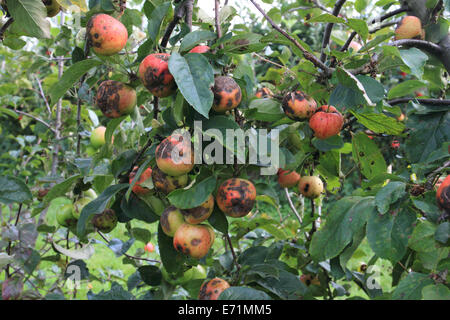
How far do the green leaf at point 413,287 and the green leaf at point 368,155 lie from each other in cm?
52

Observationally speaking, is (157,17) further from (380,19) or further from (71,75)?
(380,19)

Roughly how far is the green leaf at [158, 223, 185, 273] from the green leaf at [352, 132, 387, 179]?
0.64 meters

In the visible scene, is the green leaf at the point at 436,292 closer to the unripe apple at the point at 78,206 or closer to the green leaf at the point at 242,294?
the green leaf at the point at 242,294

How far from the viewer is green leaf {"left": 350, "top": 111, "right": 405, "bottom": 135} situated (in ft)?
3.60

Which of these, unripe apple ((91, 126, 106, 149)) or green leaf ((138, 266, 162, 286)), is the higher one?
unripe apple ((91, 126, 106, 149))

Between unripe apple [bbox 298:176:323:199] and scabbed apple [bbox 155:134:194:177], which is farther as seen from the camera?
unripe apple [bbox 298:176:323:199]

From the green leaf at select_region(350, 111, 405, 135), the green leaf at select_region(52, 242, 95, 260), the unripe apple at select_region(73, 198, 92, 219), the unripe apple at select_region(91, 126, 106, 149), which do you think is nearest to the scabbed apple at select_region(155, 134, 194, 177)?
the green leaf at select_region(350, 111, 405, 135)

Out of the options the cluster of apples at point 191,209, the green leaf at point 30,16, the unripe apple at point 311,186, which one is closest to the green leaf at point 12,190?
the cluster of apples at point 191,209

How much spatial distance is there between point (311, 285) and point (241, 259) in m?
0.46

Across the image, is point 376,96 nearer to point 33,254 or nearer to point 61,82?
point 61,82

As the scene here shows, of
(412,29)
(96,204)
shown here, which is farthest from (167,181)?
(412,29)

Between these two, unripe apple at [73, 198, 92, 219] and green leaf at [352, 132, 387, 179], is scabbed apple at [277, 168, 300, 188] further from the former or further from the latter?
unripe apple at [73, 198, 92, 219]

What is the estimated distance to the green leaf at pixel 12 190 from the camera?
3.12 ft

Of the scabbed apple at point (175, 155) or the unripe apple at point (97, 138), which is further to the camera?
the unripe apple at point (97, 138)
